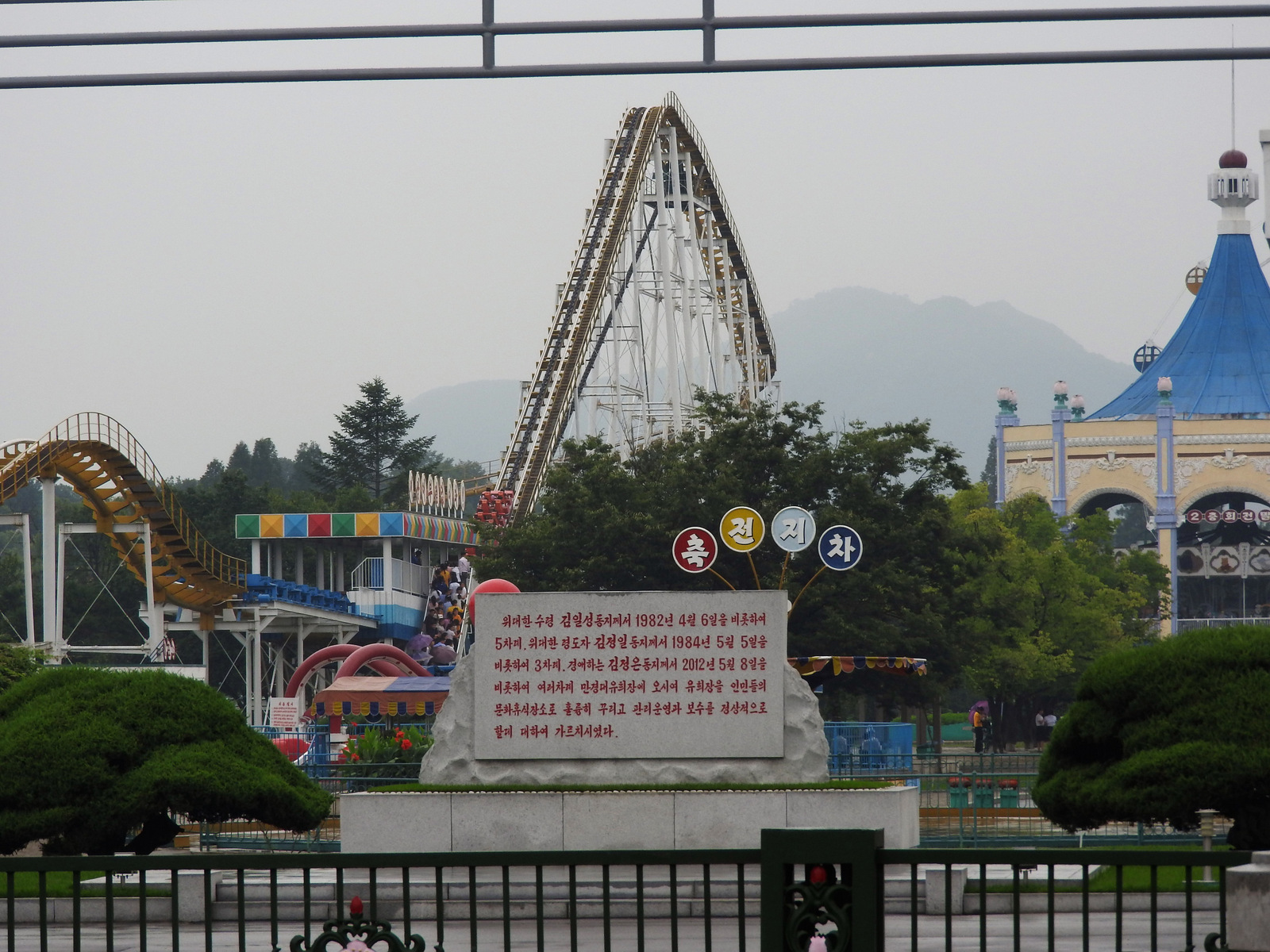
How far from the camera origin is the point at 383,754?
26094 mm

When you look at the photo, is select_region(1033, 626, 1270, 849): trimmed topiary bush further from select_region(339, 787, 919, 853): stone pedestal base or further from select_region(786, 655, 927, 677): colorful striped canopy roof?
select_region(786, 655, 927, 677): colorful striped canopy roof

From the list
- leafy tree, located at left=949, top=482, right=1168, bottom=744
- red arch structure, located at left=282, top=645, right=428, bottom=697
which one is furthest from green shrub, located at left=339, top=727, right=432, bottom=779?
leafy tree, located at left=949, top=482, right=1168, bottom=744

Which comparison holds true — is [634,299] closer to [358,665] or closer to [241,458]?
[358,665]

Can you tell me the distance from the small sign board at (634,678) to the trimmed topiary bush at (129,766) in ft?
12.0

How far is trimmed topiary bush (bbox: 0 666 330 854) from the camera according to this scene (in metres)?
15.9

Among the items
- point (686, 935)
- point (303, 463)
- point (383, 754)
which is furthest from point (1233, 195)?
point (303, 463)

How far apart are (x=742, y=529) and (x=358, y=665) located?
1158 centimetres

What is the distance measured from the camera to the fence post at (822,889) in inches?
285

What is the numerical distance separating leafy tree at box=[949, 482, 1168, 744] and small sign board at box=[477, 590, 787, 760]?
1065 inches

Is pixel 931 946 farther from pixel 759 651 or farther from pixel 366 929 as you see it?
pixel 366 929

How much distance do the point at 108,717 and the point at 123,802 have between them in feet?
2.96

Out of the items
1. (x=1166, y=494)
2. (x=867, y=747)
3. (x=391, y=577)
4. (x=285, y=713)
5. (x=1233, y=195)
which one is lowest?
(x=285, y=713)

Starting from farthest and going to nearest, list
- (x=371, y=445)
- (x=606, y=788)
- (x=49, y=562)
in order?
1. (x=371, y=445)
2. (x=49, y=562)
3. (x=606, y=788)

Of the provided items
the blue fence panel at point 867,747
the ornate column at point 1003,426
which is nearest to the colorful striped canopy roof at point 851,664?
the blue fence panel at point 867,747
